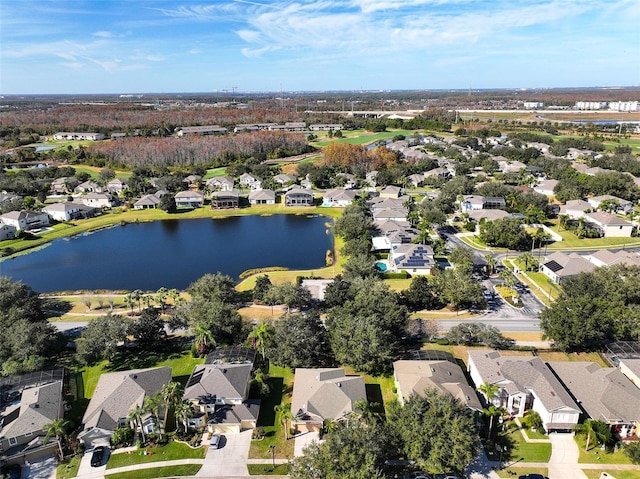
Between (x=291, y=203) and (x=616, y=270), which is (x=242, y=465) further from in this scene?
(x=291, y=203)

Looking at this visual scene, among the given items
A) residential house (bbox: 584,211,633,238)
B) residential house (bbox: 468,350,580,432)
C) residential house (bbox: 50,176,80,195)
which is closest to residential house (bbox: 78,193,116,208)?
residential house (bbox: 50,176,80,195)

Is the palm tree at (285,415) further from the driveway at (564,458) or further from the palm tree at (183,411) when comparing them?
the driveway at (564,458)

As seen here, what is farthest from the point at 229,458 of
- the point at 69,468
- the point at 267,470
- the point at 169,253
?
the point at 169,253

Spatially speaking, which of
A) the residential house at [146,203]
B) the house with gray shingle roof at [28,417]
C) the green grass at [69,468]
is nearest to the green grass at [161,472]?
the green grass at [69,468]

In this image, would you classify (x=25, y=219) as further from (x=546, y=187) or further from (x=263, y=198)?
(x=546, y=187)

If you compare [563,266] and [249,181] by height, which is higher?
[249,181]

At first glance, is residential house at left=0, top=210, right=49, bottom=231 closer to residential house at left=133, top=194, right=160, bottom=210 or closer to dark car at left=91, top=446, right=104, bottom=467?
residential house at left=133, top=194, right=160, bottom=210
